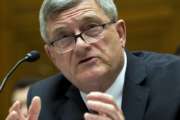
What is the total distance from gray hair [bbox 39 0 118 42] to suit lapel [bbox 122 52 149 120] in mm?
261

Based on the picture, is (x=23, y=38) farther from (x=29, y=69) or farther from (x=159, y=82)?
(x=159, y=82)

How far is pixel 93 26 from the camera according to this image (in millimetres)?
2711

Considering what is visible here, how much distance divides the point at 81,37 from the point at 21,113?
0.44 metres

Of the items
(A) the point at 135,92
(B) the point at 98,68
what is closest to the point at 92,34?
(B) the point at 98,68

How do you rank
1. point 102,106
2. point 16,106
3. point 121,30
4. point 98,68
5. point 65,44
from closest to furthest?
point 102,106, point 16,106, point 98,68, point 65,44, point 121,30

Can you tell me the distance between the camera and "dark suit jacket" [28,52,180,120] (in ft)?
8.51

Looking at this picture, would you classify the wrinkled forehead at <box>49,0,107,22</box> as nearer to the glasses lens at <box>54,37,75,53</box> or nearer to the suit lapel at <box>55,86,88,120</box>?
the glasses lens at <box>54,37,75,53</box>

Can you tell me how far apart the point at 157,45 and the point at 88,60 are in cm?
331

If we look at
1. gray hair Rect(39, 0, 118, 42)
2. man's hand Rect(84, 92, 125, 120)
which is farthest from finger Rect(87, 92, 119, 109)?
gray hair Rect(39, 0, 118, 42)

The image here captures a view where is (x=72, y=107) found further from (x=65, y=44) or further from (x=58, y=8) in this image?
(x=58, y=8)

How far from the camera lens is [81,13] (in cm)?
270

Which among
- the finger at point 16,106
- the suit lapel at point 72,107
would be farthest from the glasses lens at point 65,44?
the finger at point 16,106

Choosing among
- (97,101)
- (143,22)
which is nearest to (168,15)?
(143,22)

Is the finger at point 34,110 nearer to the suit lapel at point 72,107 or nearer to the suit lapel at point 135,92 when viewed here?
the suit lapel at point 72,107
